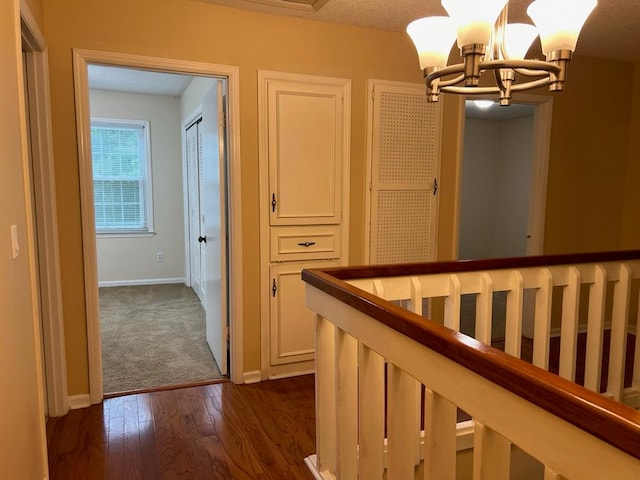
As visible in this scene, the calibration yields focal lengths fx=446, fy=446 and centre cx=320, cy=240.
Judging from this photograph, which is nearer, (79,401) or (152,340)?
(79,401)

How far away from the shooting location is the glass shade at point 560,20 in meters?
1.43

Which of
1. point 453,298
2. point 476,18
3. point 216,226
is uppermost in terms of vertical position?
point 476,18

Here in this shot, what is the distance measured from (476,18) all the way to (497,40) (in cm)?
33

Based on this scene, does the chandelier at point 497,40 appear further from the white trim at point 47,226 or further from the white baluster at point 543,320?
the white trim at point 47,226

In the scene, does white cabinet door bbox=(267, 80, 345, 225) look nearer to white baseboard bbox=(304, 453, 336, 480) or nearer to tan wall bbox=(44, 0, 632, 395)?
tan wall bbox=(44, 0, 632, 395)

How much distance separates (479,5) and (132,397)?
275 cm

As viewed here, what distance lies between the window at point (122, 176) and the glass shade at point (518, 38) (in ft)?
16.6

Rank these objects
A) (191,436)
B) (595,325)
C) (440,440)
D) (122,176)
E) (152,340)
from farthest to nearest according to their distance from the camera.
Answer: (122,176) → (152,340) → (191,436) → (595,325) → (440,440)

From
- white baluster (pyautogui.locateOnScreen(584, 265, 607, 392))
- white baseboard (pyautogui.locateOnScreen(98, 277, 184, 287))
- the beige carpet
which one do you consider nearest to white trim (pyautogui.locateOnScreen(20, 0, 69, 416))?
the beige carpet

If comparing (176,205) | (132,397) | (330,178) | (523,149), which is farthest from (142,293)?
(523,149)

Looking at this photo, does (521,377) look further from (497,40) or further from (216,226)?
(216,226)

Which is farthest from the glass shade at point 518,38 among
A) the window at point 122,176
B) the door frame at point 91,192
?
the window at point 122,176

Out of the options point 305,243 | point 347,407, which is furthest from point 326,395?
point 305,243

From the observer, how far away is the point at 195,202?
5023 millimetres
